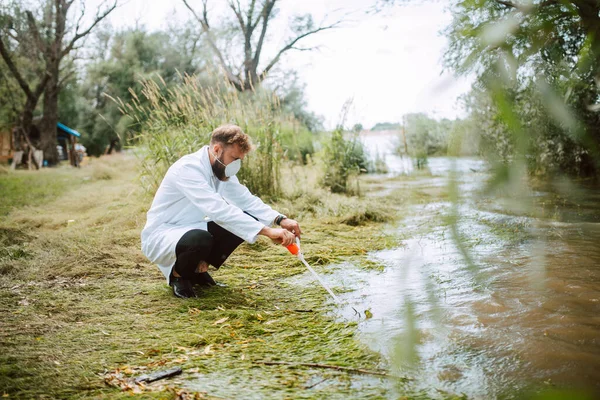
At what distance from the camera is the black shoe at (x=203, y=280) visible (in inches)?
140

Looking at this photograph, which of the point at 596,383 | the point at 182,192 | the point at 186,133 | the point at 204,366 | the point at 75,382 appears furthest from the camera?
the point at 186,133

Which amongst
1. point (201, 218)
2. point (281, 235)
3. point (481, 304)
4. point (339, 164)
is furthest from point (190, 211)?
point (339, 164)

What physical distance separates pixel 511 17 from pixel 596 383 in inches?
69.7

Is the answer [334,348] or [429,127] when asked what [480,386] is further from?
[429,127]

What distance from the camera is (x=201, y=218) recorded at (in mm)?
3557

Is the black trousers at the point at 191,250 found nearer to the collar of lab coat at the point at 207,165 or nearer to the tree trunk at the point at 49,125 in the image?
the collar of lab coat at the point at 207,165

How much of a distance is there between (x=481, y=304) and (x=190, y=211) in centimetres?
191

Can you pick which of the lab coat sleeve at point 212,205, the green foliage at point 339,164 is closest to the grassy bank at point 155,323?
the lab coat sleeve at point 212,205

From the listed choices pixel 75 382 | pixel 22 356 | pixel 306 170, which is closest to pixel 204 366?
pixel 75 382

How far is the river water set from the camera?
64 centimetres

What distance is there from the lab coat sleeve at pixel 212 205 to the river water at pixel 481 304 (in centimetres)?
72

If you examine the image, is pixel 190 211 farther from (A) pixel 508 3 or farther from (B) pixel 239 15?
(B) pixel 239 15

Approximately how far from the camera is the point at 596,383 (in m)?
1.91

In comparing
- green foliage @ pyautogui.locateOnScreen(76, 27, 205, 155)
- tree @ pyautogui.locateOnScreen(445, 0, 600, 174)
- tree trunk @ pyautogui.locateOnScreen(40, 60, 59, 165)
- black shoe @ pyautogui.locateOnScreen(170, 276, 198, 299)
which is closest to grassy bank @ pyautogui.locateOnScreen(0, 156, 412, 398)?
black shoe @ pyautogui.locateOnScreen(170, 276, 198, 299)
